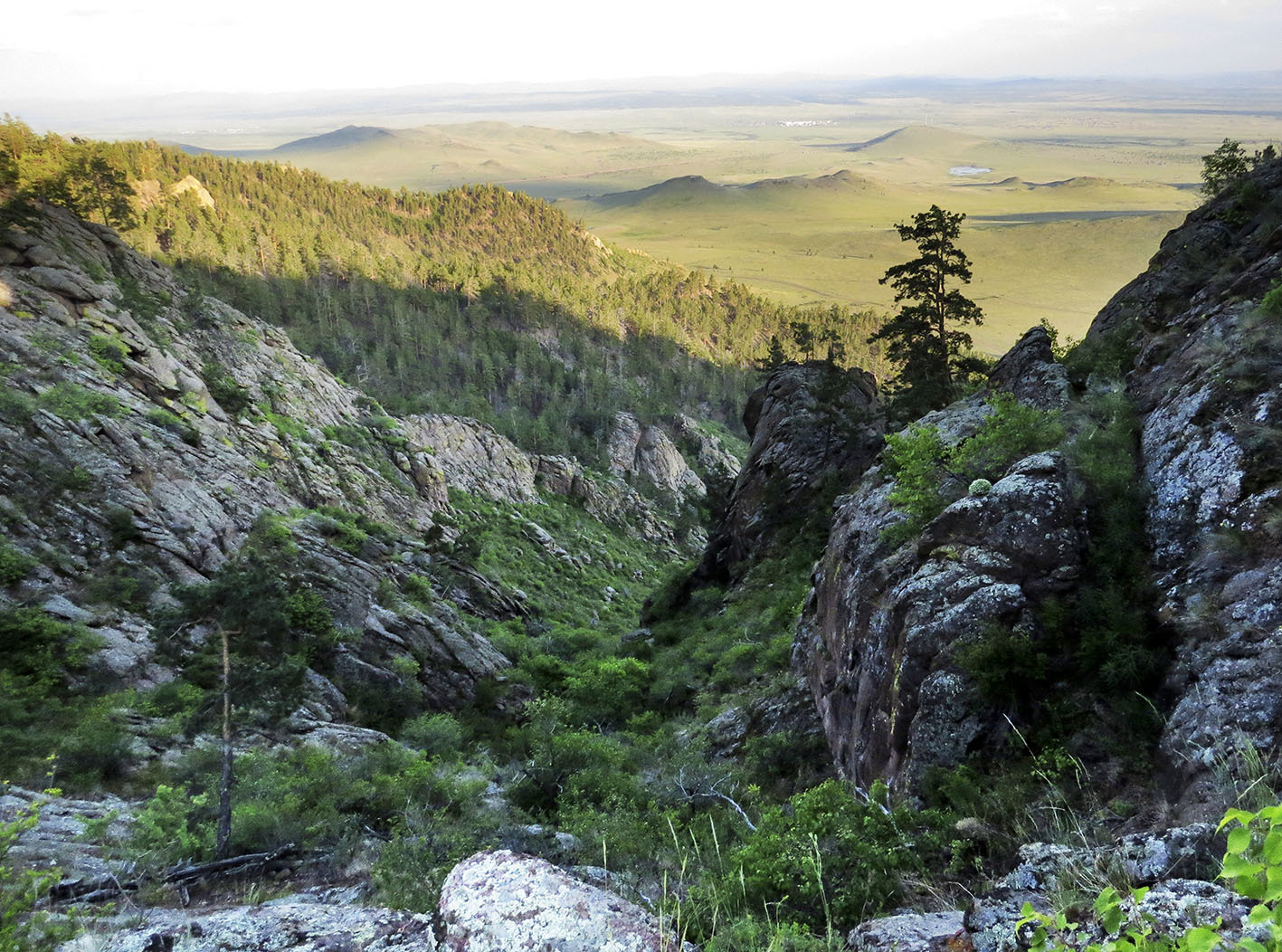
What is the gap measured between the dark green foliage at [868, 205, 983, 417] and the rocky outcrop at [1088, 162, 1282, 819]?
42.5 feet

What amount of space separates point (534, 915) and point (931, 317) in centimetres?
2957

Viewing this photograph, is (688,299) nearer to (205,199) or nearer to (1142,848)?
(205,199)

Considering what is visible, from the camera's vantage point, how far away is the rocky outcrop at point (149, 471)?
18.0 meters

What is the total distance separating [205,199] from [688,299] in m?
92.3

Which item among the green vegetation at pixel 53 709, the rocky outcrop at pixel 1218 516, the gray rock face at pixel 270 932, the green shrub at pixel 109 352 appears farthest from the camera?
the green shrub at pixel 109 352

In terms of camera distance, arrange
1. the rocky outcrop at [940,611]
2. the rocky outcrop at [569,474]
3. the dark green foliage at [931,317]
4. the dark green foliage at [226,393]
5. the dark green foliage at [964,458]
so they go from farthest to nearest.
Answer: the rocky outcrop at [569,474]
the dark green foliage at [226,393]
the dark green foliage at [931,317]
the dark green foliage at [964,458]
the rocky outcrop at [940,611]

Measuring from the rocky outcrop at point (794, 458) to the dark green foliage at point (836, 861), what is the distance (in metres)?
23.0

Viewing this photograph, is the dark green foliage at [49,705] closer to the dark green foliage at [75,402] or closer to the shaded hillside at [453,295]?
the dark green foliage at [75,402]

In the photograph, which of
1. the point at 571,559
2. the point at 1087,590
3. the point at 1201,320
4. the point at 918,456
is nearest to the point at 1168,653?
the point at 1087,590

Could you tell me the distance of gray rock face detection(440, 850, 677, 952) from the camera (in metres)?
4.51

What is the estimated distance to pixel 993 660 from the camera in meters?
8.66

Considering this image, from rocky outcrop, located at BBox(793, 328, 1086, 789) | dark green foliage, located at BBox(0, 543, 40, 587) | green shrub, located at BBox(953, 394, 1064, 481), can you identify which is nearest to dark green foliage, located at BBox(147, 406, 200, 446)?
dark green foliage, located at BBox(0, 543, 40, 587)

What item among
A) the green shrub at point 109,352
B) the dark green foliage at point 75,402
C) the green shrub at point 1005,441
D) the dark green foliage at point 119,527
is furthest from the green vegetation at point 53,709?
the green shrub at point 1005,441

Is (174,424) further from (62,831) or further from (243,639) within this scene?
(62,831)
